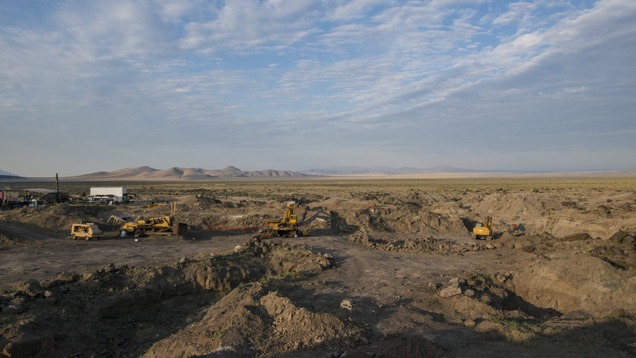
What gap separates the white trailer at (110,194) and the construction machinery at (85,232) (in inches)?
898

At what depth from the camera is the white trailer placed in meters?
45.0

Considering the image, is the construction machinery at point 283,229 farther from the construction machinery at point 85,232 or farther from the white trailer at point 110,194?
the white trailer at point 110,194

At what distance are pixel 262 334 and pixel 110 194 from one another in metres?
44.7

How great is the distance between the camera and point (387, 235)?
25.9 metres

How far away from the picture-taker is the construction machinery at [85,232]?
75.1 ft

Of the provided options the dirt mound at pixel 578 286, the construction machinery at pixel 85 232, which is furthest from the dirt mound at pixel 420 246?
the construction machinery at pixel 85 232

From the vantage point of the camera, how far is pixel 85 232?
23.1 meters

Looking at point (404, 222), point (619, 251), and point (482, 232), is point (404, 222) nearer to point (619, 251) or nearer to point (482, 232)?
point (482, 232)

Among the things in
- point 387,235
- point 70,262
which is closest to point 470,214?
point 387,235

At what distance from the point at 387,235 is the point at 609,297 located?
14.9 metres

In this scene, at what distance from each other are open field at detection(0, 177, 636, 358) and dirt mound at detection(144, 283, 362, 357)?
34 millimetres

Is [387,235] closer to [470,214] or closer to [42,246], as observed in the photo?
[470,214]

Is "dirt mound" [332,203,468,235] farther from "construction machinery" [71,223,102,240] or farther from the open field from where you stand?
"construction machinery" [71,223,102,240]

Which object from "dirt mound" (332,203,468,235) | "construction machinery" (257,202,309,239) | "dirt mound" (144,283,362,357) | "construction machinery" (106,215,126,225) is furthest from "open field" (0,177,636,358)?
"dirt mound" (332,203,468,235)
